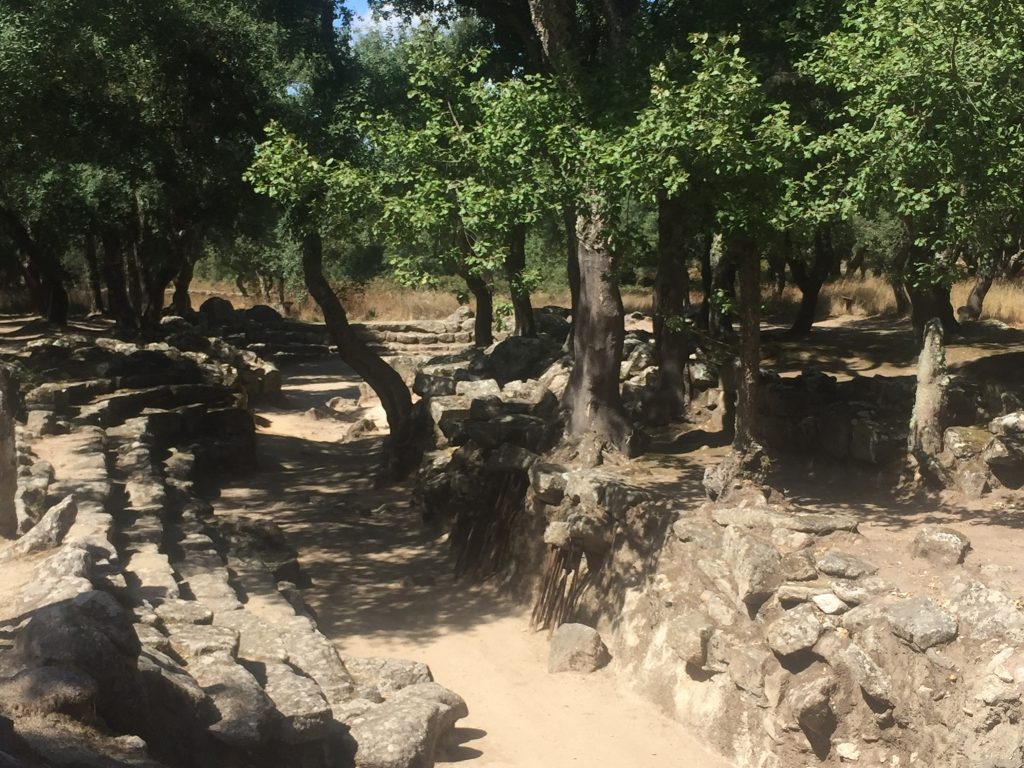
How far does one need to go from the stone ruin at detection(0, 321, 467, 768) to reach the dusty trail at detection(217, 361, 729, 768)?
0.55 meters

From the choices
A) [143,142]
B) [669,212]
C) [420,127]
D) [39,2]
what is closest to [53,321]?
[143,142]

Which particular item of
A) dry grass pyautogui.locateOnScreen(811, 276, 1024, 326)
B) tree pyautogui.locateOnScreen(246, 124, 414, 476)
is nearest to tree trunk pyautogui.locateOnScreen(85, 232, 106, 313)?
tree pyautogui.locateOnScreen(246, 124, 414, 476)

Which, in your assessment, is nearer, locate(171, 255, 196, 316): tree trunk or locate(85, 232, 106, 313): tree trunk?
locate(85, 232, 106, 313): tree trunk

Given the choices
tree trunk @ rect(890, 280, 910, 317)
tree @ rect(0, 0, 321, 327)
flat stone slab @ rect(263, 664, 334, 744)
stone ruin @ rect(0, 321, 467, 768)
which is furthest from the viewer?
tree trunk @ rect(890, 280, 910, 317)

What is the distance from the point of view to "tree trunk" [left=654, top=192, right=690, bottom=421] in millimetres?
13445

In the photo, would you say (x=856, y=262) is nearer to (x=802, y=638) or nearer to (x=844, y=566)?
(x=844, y=566)

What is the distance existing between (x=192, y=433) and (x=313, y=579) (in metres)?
5.46

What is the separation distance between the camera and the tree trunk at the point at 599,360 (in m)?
13.0

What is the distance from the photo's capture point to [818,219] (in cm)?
976

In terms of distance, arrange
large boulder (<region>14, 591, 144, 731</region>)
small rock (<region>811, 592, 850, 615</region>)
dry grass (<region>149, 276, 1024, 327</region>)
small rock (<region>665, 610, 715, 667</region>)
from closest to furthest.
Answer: large boulder (<region>14, 591, 144, 731</region>), small rock (<region>811, 592, 850, 615</region>), small rock (<region>665, 610, 715, 667</region>), dry grass (<region>149, 276, 1024, 327</region>)

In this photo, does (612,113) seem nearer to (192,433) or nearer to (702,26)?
(702,26)

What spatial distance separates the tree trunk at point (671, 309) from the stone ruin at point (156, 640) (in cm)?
545

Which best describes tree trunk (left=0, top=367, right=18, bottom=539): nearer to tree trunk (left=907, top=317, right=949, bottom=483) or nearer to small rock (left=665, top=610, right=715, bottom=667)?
small rock (left=665, top=610, right=715, bottom=667)

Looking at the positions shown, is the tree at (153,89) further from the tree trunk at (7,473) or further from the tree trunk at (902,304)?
the tree trunk at (902,304)
